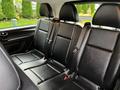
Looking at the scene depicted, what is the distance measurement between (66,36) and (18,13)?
1.20 meters

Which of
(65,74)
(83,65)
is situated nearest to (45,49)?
(65,74)

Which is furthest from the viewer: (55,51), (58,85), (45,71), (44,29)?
(44,29)

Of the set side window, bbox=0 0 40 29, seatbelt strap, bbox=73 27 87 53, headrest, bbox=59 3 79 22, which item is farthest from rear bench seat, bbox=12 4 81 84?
side window, bbox=0 0 40 29

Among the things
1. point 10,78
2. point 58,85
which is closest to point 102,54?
point 58,85

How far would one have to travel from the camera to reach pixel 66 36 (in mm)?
1934

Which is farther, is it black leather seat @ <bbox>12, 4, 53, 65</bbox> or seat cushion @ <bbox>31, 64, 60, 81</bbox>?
black leather seat @ <bbox>12, 4, 53, 65</bbox>

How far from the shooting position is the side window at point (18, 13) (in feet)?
8.08

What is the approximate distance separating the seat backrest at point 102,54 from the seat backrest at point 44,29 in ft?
2.72

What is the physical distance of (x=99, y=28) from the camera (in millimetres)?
1563

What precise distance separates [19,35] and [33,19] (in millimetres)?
473

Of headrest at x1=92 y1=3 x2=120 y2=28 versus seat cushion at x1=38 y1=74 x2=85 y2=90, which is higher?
headrest at x1=92 y1=3 x2=120 y2=28

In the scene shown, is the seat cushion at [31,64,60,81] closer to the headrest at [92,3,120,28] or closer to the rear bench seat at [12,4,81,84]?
the rear bench seat at [12,4,81,84]

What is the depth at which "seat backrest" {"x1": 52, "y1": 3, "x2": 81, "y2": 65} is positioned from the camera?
1.84 m

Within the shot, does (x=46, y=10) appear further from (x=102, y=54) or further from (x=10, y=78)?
(x=10, y=78)
